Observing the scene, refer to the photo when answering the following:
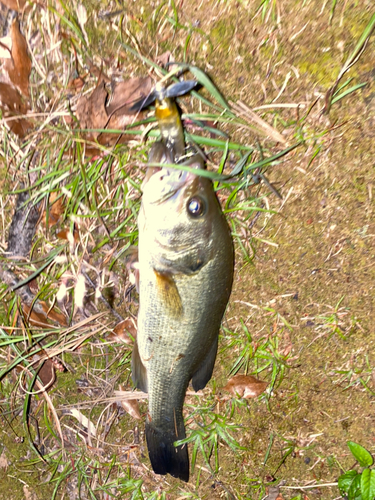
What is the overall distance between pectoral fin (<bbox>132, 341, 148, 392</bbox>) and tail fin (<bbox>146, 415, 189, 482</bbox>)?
325mm

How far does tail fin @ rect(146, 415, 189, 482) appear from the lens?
8.18 feet

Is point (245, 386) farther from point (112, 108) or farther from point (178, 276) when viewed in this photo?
point (112, 108)

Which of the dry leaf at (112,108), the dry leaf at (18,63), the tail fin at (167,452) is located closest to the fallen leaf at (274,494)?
the tail fin at (167,452)

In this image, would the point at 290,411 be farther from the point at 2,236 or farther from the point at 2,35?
the point at 2,35

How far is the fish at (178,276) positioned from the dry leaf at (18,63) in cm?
120

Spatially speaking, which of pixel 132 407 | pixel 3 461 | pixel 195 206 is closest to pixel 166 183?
pixel 195 206

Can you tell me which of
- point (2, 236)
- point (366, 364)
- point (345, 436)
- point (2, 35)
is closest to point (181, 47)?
point (2, 35)

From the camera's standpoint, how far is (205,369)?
7.75 ft

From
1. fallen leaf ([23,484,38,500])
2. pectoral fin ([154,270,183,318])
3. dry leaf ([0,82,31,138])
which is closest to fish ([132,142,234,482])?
pectoral fin ([154,270,183,318])

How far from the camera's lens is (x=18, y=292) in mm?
2637

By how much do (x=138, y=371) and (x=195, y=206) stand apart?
1.29 m

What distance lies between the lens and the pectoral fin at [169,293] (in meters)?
1.98

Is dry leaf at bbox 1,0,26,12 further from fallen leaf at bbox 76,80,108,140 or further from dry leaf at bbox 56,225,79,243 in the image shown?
dry leaf at bbox 56,225,79,243

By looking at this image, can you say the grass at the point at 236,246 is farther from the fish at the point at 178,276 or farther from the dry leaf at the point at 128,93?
the fish at the point at 178,276
